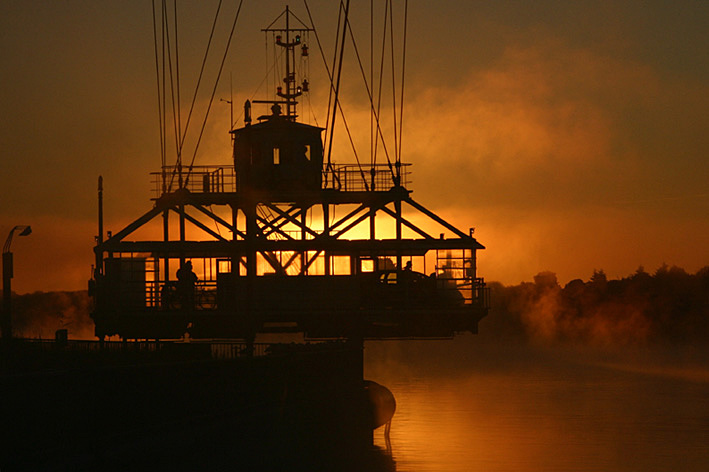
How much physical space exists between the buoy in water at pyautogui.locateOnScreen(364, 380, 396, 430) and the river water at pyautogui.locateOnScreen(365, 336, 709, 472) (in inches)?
78.4

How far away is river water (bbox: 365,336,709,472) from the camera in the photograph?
59.8 m

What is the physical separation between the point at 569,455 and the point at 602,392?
49669 mm

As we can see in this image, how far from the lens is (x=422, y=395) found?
104 meters

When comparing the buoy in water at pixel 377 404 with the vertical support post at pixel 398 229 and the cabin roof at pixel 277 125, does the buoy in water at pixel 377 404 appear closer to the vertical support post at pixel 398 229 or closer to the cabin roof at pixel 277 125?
the vertical support post at pixel 398 229

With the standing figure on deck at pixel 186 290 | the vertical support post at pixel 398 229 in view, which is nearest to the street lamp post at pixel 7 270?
the standing figure on deck at pixel 186 290

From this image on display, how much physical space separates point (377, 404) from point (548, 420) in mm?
22532

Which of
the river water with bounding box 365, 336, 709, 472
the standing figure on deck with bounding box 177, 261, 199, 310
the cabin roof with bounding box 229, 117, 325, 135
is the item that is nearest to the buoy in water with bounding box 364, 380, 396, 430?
the river water with bounding box 365, 336, 709, 472

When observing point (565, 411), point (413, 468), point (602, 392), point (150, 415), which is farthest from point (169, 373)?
point (602, 392)

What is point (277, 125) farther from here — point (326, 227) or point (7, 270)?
point (7, 270)

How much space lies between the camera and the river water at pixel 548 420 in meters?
59.8

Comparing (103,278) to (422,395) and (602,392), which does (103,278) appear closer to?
(422,395)

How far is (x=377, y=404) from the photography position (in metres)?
61.6

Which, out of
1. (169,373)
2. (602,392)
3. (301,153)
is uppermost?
(301,153)

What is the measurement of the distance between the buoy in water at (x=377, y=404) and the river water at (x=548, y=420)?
1.99m
